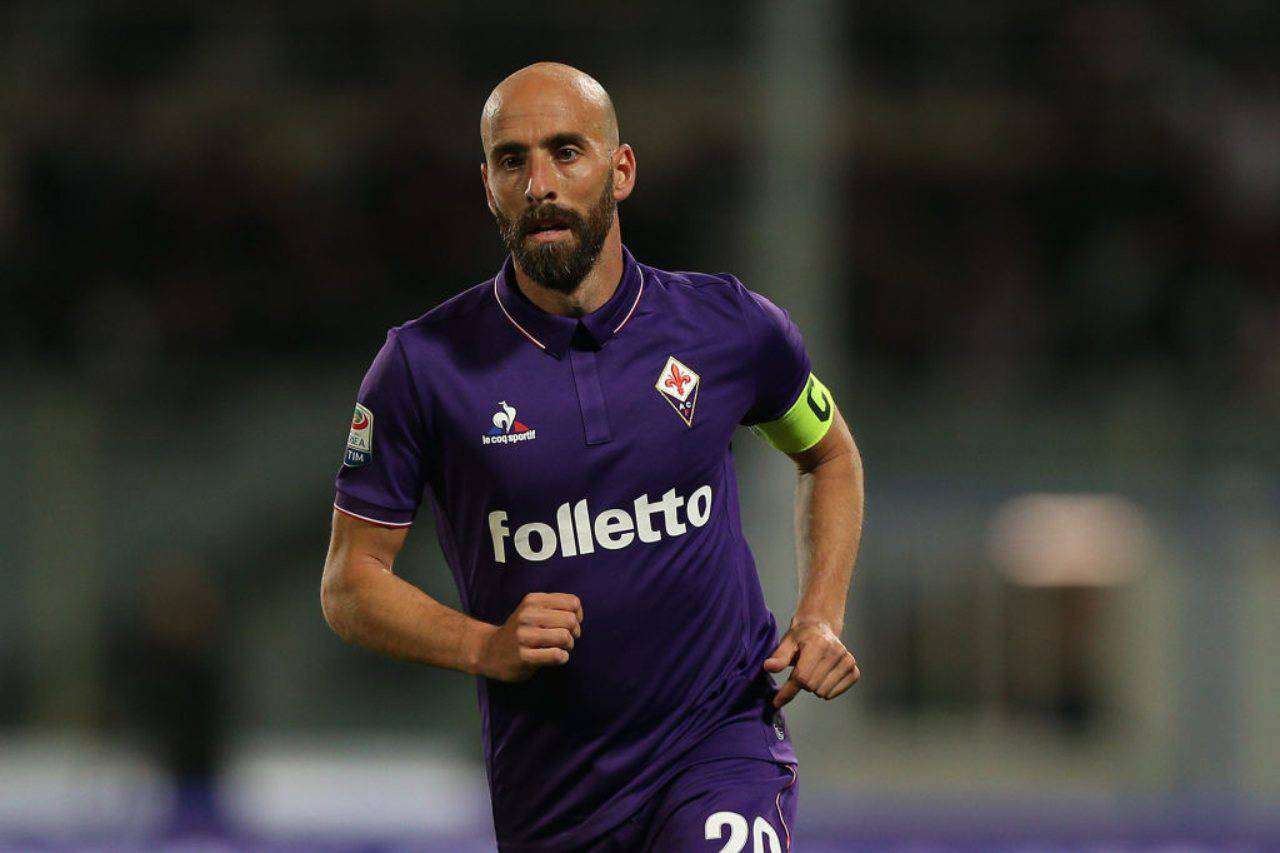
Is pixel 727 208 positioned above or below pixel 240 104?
below

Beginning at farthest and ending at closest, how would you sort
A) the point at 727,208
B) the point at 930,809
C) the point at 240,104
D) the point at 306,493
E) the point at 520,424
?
the point at 240,104 < the point at 727,208 < the point at 306,493 < the point at 930,809 < the point at 520,424

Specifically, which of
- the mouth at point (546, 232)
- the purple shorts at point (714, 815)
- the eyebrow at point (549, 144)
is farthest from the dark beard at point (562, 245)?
the purple shorts at point (714, 815)

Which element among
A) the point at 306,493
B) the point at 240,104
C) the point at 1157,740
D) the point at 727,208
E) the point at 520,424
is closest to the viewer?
the point at 520,424

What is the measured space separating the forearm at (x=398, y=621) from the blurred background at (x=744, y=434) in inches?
167

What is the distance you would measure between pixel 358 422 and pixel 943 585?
27.8ft

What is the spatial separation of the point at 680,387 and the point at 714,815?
2.61ft

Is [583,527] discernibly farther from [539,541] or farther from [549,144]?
[549,144]

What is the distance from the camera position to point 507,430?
3859mm

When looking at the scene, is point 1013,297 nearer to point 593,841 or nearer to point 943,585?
point 943,585

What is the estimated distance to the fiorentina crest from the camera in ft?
13.0

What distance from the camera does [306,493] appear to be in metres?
11.8

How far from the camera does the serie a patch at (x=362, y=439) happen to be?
385 centimetres

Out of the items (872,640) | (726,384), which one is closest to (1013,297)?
(872,640)

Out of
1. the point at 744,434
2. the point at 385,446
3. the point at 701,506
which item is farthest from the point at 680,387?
the point at 744,434
